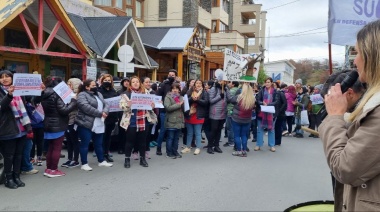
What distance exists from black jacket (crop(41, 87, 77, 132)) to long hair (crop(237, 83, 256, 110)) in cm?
425

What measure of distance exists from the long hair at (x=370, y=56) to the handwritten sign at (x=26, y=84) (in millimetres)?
5175

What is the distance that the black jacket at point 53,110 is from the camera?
19.9ft

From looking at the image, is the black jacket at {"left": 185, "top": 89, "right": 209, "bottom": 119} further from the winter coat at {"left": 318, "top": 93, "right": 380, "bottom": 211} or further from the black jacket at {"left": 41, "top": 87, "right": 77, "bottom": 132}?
the winter coat at {"left": 318, "top": 93, "right": 380, "bottom": 211}

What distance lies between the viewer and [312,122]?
13.0 m

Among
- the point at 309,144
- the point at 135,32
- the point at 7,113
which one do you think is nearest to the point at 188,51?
the point at 135,32

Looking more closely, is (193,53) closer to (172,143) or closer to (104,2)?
(104,2)

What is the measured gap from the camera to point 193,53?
21859 mm

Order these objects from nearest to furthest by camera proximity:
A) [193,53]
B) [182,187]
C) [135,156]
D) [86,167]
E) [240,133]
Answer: [182,187], [86,167], [135,156], [240,133], [193,53]

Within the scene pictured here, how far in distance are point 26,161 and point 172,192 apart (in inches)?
117

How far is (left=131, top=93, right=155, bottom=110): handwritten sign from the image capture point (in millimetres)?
7062

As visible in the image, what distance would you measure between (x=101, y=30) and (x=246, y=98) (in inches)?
373

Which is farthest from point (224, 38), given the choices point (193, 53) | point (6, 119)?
point (6, 119)

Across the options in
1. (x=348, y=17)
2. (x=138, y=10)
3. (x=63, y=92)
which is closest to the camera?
(x=348, y=17)

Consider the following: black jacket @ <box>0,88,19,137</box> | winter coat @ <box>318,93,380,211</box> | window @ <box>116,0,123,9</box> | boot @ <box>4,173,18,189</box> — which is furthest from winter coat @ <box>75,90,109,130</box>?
window @ <box>116,0,123,9</box>
